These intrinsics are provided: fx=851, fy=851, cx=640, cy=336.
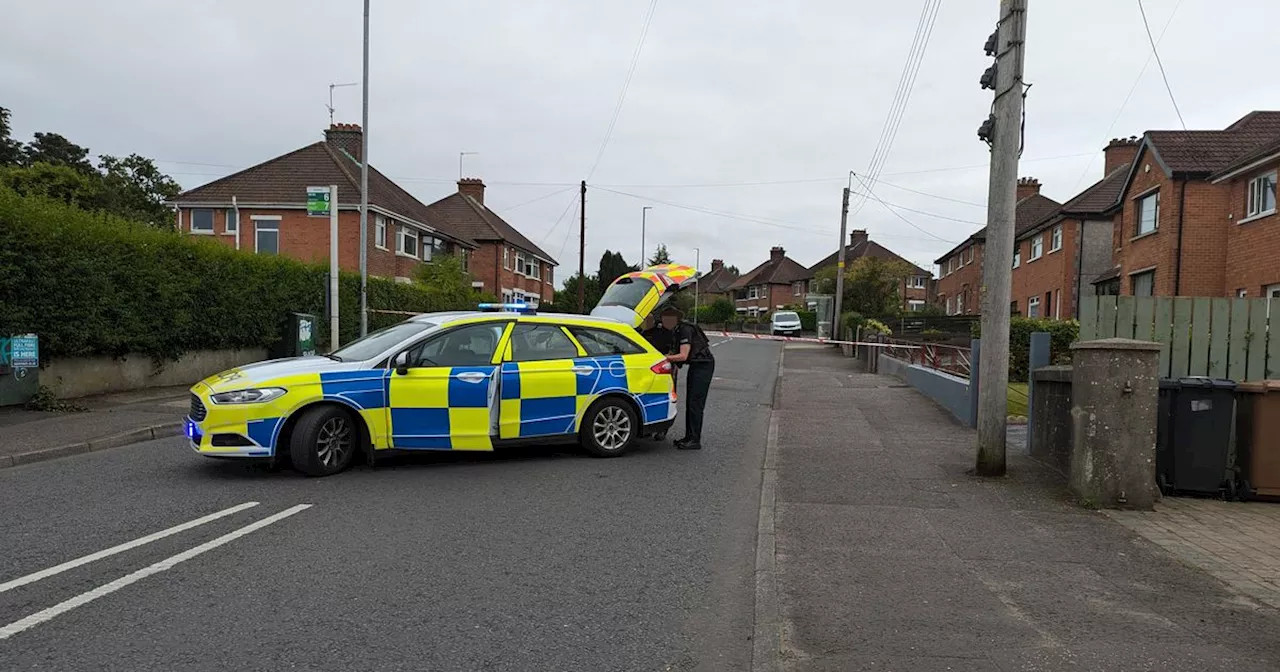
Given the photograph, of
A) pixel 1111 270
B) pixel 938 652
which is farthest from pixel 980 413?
pixel 1111 270

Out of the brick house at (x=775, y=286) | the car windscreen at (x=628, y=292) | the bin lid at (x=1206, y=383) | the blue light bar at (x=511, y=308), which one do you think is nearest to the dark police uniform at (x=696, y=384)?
the blue light bar at (x=511, y=308)

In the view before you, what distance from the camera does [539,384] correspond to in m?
8.22

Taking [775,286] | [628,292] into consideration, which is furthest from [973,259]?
[775,286]

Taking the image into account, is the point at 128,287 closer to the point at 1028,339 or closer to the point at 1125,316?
the point at 1125,316

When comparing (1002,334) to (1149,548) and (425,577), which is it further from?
(425,577)

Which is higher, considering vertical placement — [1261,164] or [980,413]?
[1261,164]

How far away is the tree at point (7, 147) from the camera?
140 ft

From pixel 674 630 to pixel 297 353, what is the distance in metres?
13.7

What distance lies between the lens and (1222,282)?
19781mm

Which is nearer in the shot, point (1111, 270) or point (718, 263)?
point (1111, 270)

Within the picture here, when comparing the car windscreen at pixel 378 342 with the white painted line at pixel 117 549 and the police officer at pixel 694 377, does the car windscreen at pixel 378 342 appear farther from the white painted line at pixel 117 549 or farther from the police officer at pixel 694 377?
the police officer at pixel 694 377

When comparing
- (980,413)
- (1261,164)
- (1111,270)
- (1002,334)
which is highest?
(1261,164)

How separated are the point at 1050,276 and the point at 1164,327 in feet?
77.2

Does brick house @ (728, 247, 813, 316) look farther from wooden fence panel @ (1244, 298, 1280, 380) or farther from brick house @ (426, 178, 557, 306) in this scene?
wooden fence panel @ (1244, 298, 1280, 380)
